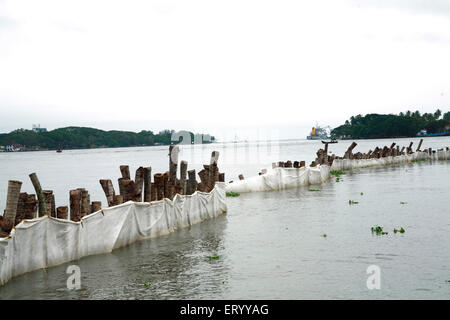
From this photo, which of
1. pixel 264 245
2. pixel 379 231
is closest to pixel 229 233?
pixel 264 245

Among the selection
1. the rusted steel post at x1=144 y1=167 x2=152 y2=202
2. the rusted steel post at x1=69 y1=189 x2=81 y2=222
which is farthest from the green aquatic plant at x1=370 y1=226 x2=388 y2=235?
the rusted steel post at x1=69 y1=189 x2=81 y2=222

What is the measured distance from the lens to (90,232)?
13.2m

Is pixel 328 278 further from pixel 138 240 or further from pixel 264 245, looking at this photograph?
pixel 138 240

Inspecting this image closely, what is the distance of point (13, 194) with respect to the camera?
11266 mm

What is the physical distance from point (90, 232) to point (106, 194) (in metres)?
2.10

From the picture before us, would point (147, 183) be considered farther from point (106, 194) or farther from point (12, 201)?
point (12, 201)

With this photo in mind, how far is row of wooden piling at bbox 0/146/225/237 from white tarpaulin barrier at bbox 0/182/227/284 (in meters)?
0.37

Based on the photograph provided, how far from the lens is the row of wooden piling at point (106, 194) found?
37.1ft

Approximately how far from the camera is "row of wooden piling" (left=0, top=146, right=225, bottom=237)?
1130 cm

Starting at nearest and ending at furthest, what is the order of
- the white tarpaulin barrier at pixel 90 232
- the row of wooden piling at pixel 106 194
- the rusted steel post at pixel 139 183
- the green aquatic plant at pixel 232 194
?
the white tarpaulin barrier at pixel 90 232 < the row of wooden piling at pixel 106 194 < the rusted steel post at pixel 139 183 < the green aquatic plant at pixel 232 194

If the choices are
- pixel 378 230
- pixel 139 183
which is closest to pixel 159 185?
pixel 139 183

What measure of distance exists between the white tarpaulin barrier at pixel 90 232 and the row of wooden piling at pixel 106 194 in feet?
1.20

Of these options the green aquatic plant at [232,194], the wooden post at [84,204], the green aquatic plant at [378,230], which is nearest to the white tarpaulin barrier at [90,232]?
the wooden post at [84,204]

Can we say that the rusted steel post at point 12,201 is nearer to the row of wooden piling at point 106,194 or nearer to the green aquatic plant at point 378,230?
the row of wooden piling at point 106,194
